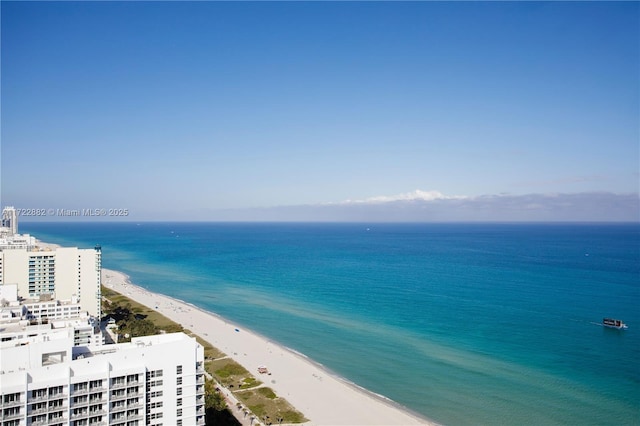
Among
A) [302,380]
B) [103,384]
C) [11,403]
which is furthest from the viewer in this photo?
[302,380]

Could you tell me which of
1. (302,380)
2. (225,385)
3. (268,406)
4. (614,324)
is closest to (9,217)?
(225,385)

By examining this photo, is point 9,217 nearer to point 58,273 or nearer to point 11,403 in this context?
point 58,273

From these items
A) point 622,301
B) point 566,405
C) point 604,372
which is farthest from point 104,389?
point 622,301

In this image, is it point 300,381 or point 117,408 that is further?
point 300,381

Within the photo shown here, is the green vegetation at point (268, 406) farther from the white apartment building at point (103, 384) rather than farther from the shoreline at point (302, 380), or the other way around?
the white apartment building at point (103, 384)

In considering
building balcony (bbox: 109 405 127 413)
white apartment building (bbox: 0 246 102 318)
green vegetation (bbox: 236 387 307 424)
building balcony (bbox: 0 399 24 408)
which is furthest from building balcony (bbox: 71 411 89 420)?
white apartment building (bbox: 0 246 102 318)

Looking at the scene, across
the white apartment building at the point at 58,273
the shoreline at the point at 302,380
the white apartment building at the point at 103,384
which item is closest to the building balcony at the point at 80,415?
the white apartment building at the point at 103,384

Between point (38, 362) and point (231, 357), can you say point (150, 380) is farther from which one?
point (231, 357)
